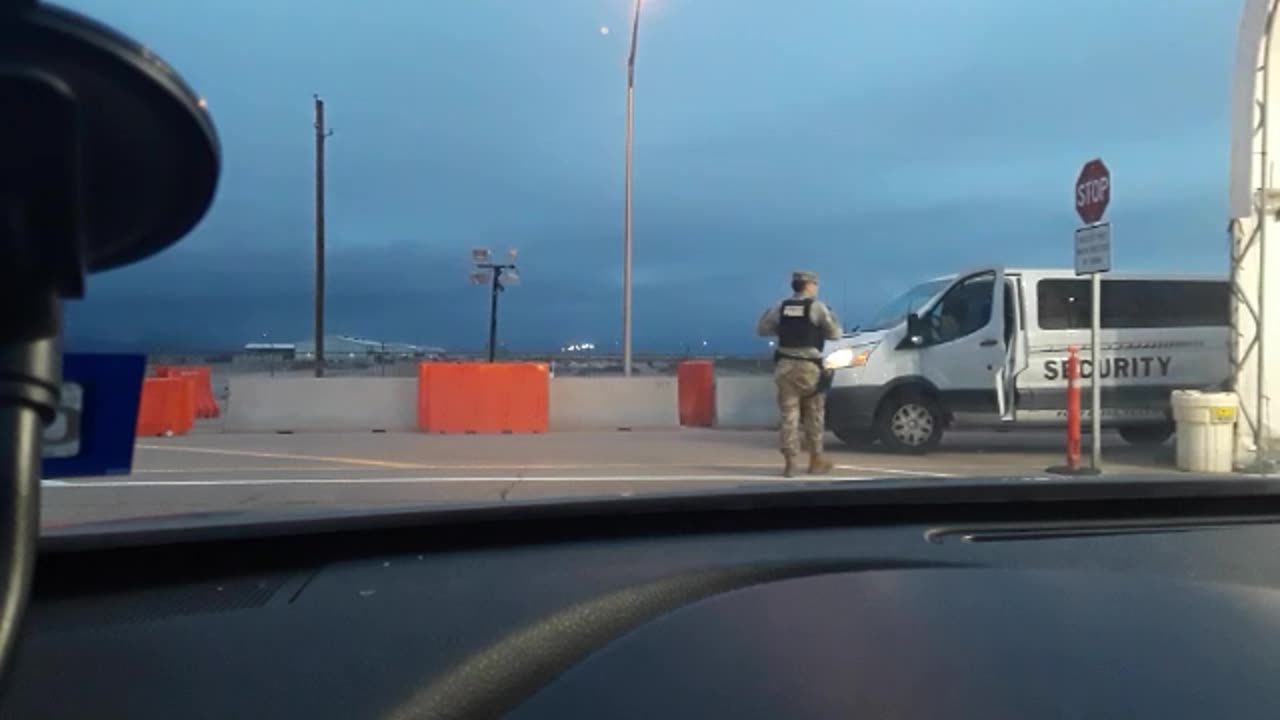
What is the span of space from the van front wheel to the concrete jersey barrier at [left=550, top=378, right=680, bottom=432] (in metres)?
4.53

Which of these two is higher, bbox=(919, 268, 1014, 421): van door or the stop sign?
the stop sign

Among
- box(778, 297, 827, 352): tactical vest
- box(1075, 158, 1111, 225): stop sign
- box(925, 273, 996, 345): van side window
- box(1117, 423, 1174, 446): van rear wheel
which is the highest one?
box(1075, 158, 1111, 225): stop sign

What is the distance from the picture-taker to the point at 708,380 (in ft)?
58.5

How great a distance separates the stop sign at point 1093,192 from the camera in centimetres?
1102

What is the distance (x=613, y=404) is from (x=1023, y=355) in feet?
21.3

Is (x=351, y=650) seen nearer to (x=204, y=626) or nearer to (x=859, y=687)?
(x=204, y=626)

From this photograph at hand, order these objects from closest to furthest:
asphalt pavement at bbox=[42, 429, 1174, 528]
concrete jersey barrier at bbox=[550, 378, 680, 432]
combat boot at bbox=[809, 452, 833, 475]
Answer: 1. asphalt pavement at bbox=[42, 429, 1174, 528]
2. combat boot at bbox=[809, 452, 833, 475]
3. concrete jersey barrier at bbox=[550, 378, 680, 432]

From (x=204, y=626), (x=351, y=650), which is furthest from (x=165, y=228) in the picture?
(x=204, y=626)

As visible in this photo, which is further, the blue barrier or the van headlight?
the van headlight

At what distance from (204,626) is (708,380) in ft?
51.0

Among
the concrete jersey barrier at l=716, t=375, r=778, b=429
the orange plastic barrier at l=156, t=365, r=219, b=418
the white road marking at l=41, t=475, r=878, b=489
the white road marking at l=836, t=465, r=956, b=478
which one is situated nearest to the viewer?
the white road marking at l=41, t=475, r=878, b=489

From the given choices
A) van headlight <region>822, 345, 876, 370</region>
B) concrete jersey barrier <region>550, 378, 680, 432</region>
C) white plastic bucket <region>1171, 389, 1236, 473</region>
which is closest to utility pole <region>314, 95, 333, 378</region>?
concrete jersey barrier <region>550, 378, 680, 432</region>

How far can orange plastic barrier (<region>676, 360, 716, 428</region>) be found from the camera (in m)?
17.7

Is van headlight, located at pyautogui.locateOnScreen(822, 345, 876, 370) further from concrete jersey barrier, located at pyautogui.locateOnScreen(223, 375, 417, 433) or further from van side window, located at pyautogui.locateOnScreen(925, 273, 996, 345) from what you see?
concrete jersey barrier, located at pyautogui.locateOnScreen(223, 375, 417, 433)
